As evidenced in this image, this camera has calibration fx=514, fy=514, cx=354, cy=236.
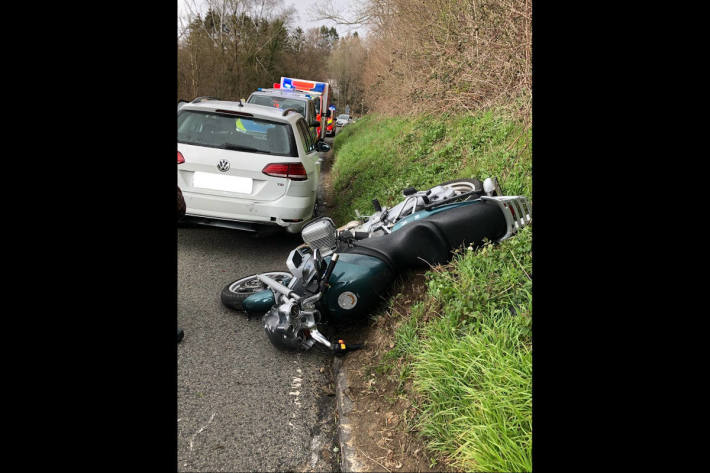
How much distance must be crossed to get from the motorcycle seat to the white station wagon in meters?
2.22

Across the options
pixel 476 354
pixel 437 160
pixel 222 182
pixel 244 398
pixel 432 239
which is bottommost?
pixel 244 398

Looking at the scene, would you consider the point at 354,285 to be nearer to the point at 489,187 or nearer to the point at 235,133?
the point at 489,187

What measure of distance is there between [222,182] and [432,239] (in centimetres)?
291

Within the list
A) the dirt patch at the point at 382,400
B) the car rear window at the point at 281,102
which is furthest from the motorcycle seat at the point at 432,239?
the car rear window at the point at 281,102

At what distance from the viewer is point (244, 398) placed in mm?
3303

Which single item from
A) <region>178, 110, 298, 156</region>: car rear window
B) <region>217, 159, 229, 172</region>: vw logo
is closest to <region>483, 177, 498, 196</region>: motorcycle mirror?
<region>178, 110, 298, 156</region>: car rear window

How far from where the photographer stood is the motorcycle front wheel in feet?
15.2

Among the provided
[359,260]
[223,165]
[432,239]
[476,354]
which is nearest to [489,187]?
[432,239]

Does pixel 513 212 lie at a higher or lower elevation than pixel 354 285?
higher

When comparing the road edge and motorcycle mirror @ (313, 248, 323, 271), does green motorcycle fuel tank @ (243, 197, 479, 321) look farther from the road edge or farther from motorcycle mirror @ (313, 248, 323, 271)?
the road edge

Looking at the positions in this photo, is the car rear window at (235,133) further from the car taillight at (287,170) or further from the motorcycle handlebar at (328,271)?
the motorcycle handlebar at (328,271)

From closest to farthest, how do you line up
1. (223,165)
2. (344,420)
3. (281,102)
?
(344,420), (223,165), (281,102)

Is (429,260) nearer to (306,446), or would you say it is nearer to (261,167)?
(306,446)
